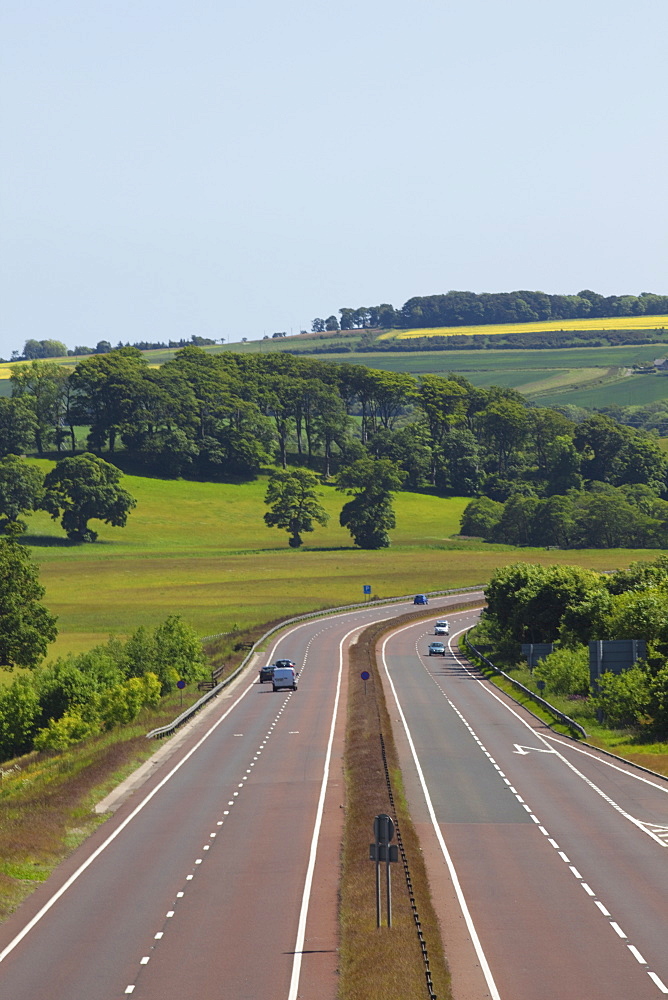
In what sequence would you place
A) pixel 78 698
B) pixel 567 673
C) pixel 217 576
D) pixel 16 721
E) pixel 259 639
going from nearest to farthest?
pixel 16 721
pixel 78 698
pixel 567 673
pixel 259 639
pixel 217 576

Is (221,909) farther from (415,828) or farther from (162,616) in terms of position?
(162,616)

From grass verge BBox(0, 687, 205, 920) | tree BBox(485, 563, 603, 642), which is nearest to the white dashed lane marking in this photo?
grass verge BBox(0, 687, 205, 920)

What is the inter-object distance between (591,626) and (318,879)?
57.0 metres

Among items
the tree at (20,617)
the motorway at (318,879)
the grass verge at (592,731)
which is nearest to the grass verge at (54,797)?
the motorway at (318,879)

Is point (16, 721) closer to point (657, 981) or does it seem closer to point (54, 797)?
point (54, 797)

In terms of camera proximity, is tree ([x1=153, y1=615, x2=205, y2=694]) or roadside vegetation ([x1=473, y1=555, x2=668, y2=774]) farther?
tree ([x1=153, y1=615, x2=205, y2=694])

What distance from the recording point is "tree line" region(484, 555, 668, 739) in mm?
65312

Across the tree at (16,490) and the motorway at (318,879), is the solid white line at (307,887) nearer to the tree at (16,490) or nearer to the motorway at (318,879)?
the motorway at (318,879)

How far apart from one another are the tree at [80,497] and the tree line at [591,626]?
3723 inches

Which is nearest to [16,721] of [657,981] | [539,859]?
[539,859]

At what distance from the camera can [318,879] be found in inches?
1348

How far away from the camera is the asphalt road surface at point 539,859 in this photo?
86.2ft

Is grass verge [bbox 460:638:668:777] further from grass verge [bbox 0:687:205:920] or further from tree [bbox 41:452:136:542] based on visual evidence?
tree [bbox 41:452:136:542]

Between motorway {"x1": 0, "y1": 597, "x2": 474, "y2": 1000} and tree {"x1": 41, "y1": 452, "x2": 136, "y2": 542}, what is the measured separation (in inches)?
5498
